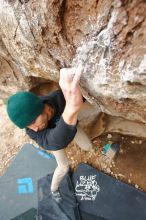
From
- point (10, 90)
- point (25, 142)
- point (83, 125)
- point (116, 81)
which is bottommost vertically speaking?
point (25, 142)

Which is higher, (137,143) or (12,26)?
(12,26)

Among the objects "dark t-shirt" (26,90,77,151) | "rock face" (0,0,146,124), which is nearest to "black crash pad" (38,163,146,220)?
"dark t-shirt" (26,90,77,151)

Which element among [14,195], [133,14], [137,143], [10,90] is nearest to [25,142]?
[14,195]

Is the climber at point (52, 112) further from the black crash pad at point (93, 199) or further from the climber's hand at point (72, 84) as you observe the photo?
the black crash pad at point (93, 199)

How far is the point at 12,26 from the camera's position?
234 cm

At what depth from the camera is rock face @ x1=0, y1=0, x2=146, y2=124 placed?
1.73 m

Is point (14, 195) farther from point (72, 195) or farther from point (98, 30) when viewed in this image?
point (98, 30)

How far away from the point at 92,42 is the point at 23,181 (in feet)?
8.75

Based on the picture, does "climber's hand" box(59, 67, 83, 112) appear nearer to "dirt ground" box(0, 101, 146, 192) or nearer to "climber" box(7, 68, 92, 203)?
"climber" box(7, 68, 92, 203)

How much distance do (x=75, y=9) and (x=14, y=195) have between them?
109 inches

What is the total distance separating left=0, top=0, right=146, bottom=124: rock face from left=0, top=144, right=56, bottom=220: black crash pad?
76.8 inches

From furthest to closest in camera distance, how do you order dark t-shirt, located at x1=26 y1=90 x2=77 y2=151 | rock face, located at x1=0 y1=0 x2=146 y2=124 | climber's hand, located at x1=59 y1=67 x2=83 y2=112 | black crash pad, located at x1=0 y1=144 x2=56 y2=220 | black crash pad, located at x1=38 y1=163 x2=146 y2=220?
black crash pad, located at x1=0 y1=144 x2=56 y2=220 < black crash pad, located at x1=38 y1=163 x2=146 y2=220 < dark t-shirt, located at x1=26 y1=90 x2=77 y2=151 < climber's hand, located at x1=59 y1=67 x2=83 y2=112 < rock face, located at x1=0 y1=0 x2=146 y2=124

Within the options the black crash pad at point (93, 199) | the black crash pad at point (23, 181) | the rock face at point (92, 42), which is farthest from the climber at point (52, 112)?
the black crash pad at point (23, 181)

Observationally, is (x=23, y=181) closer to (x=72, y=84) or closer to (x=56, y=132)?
(x=56, y=132)
